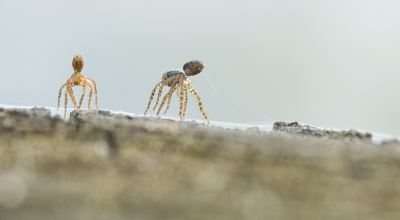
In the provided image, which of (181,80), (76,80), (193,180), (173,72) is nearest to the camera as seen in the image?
(193,180)

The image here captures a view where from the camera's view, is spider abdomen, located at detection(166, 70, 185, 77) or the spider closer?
spider abdomen, located at detection(166, 70, 185, 77)

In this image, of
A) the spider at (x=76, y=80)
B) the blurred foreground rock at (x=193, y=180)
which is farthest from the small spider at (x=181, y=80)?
the blurred foreground rock at (x=193, y=180)

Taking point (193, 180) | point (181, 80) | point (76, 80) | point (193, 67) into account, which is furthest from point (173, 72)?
point (193, 180)

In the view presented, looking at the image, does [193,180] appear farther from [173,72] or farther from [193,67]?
[173,72]

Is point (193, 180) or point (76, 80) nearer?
point (193, 180)

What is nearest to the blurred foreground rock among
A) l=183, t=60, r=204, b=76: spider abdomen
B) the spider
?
l=183, t=60, r=204, b=76: spider abdomen

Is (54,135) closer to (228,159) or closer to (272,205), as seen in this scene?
(228,159)

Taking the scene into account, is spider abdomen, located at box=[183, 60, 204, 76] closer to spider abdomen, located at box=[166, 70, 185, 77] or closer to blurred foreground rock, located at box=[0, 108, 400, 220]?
spider abdomen, located at box=[166, 70, 185, 77]

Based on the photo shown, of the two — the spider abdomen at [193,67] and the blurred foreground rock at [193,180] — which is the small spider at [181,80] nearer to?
the spider abdomen at [193,67]

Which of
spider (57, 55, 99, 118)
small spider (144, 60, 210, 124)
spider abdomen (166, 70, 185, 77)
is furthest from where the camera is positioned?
spider (57, 55, 99, 118)
